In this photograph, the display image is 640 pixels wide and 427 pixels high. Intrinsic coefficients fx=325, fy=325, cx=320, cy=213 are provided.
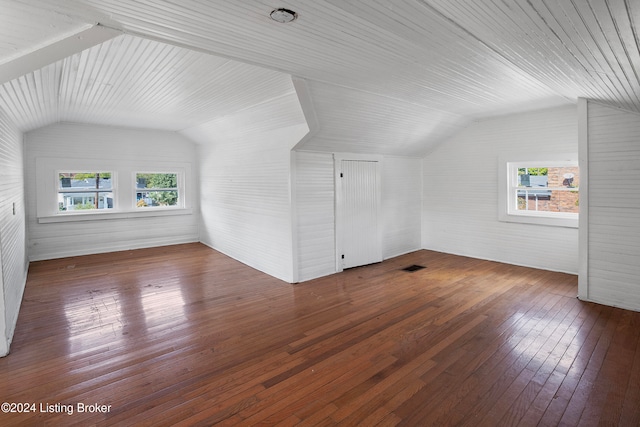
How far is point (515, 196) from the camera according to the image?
5723 mm

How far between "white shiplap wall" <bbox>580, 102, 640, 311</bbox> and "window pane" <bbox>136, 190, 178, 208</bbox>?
795 cm

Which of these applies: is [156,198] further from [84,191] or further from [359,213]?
[359,213]

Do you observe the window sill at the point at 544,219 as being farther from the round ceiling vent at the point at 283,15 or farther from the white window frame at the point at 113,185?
the white window frame at the point at 113,185

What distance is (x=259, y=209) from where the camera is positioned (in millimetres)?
5523

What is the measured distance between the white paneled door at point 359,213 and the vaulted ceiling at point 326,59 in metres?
0.46

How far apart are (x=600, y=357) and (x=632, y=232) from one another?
1834mm

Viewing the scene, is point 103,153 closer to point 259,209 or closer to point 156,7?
point 259,209

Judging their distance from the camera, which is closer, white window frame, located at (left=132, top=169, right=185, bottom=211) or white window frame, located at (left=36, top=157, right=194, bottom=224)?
white window frame, located at (left=36, top=157, right=194, bottom=224)

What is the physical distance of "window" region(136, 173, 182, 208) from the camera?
295 inches

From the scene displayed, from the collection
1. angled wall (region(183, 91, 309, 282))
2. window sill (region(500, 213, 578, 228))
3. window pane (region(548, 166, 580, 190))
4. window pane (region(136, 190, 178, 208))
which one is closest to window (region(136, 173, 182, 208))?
window pane (region(136, 190, 178, 208))

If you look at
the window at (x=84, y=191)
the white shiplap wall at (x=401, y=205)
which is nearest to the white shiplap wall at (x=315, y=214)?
the white shiplap wall at (x=401, y=205)

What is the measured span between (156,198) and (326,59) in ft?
20.8

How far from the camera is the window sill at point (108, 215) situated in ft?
21.1

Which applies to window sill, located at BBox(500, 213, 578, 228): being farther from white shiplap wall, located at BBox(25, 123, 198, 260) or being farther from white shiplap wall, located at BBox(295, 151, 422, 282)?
white shiplap wall, located at BBox(25, 123, 198, 260)
